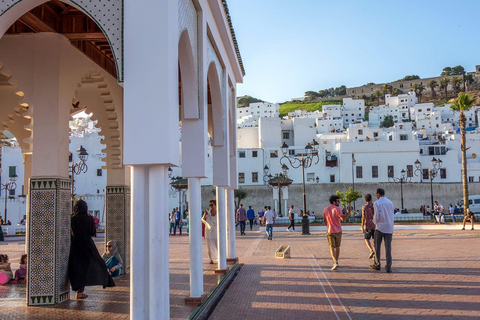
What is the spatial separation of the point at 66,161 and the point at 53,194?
24.7 inches

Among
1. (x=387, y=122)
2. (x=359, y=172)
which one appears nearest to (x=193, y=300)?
(x=359, y=172)

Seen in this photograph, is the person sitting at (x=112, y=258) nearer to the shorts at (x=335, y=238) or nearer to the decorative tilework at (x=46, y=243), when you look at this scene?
the decorative tilework at (x=46, y=243)

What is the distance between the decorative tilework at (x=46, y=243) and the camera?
737 cm

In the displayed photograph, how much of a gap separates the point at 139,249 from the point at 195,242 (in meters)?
2.64

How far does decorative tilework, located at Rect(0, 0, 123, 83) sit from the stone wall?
40205 mm

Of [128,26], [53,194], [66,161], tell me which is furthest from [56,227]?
[128,26]

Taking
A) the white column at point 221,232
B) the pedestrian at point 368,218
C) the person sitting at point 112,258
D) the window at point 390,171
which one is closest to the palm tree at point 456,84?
the window at point 390,171

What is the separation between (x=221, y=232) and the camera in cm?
1015

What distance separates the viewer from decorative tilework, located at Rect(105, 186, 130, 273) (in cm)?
1041

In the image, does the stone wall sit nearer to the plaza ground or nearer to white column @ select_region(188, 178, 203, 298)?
the plaza ground

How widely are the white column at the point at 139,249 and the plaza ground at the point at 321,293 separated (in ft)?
4.87

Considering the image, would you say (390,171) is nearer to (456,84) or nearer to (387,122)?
(387,122)

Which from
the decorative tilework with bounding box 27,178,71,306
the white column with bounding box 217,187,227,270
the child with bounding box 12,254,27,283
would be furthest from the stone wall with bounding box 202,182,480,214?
the decorative tilework with bounding box 27,178,71,306

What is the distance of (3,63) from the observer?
7750 millimetres
